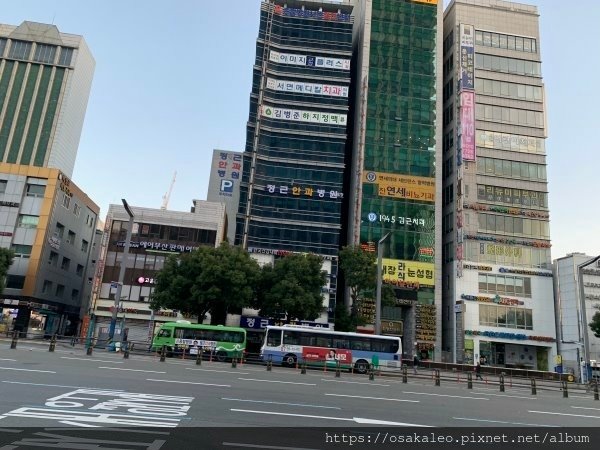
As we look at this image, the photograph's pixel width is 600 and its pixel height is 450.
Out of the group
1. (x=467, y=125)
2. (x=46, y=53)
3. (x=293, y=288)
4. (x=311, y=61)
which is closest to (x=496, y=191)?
(x=467, y=125)

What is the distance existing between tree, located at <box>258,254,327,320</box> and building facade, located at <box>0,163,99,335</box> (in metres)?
28.7

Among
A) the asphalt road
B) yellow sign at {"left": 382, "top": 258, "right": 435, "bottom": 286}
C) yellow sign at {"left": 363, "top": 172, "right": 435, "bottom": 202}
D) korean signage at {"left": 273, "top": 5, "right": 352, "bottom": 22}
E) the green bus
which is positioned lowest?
the asphalt road

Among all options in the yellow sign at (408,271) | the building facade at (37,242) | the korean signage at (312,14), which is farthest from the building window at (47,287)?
the korean signage at (312,14)

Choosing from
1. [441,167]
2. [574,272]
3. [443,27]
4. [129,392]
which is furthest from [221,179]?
[129,392]

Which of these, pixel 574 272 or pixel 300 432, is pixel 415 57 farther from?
pixel 300 432

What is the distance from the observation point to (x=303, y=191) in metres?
61.1

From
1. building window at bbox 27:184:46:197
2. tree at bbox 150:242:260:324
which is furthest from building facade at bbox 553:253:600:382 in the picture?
building window at bbox 27:184:46:197

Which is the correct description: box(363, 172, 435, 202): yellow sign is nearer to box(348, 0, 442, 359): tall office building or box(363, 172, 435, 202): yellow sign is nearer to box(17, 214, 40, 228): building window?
box(348, 0, 442, 359): tall office building

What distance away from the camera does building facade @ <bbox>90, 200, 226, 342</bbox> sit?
2051 inches

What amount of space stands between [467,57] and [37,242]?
197ft

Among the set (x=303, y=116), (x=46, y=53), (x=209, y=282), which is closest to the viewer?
(x=209, y=282)

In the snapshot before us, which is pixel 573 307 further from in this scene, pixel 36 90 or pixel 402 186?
pixel 36 90

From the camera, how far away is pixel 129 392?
1343cm

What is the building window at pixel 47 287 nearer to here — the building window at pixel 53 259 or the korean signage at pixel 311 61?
the building window at pixel 53 259
